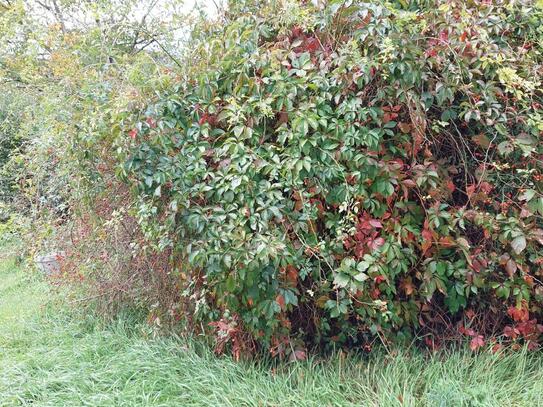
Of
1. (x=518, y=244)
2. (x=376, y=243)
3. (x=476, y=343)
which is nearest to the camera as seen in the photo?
(x=518, y=244)

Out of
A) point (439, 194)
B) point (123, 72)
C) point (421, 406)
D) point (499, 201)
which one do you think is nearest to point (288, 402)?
point (421, 406)

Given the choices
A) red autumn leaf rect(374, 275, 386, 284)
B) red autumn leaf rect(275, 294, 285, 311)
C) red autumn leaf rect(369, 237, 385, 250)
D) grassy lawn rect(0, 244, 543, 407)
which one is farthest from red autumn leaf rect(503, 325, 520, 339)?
red autumn leaf rect(275, 294, 285, 311)

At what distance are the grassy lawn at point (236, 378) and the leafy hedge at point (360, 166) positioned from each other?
195 mm

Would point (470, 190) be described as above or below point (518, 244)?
above

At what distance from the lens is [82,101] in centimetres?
333

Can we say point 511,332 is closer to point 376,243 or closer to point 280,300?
point 376,243

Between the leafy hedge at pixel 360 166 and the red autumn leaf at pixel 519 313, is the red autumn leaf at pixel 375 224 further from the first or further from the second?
the red autumn leaf at pixel 519 313

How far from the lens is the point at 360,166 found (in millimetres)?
2506

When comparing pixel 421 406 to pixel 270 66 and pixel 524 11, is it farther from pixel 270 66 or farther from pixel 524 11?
pixel 524 11

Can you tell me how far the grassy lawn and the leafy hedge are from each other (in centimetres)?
19

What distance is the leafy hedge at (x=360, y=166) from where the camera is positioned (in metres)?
2.49

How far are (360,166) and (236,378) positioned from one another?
4.83 feet

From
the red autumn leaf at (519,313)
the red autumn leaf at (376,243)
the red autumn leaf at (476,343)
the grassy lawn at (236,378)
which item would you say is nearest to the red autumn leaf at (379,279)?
the red autumn leaf at (376,243)

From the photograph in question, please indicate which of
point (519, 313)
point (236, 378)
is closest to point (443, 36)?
point (519, 313)
